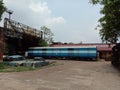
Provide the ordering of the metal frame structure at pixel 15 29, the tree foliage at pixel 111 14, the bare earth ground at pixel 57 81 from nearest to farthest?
the bare earth ground at pixel 57 81, the tree foliage at pixel 111 14, the metal frame structure at pixel 15 29

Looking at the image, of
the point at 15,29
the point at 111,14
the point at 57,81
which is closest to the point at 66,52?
the point at 15,29

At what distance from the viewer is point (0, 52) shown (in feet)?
127

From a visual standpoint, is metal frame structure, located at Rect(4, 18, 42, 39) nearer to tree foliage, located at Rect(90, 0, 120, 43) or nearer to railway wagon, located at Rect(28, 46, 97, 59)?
railway wagon, located at Rect(28, 46, 97, 59)

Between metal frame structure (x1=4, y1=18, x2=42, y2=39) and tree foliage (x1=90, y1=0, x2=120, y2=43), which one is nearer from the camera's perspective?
tree foliage (x1=90, y1=0, x2=120, y2=43)

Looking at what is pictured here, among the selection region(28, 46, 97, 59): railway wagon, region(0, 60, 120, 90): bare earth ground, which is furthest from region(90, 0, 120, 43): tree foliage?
region(28, 46, 97, 59): railway wagon

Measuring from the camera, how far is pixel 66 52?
5359cm

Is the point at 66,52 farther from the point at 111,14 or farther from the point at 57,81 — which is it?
the point at 57,81

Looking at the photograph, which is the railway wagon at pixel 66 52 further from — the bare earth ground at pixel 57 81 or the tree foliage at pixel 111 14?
the bare earth ground at pixel 57 81

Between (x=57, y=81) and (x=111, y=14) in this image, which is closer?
(x=57, y=81)

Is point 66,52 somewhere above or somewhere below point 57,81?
Result: above

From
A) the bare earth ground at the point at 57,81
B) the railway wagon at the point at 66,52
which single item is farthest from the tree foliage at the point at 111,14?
the railway wagon at the point at 66,52

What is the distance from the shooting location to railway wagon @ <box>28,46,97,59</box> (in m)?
50.6

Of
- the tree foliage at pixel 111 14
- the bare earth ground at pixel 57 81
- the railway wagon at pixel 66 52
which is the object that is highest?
the tree foliage at pixel 111 14

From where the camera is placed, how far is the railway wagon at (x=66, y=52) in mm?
50594
